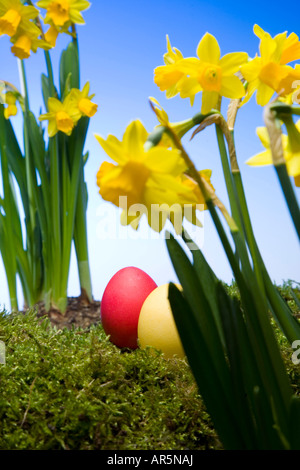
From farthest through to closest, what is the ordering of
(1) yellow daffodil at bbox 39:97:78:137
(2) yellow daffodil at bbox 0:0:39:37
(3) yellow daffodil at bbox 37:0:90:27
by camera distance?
1. (1) yellow daffodil at bbox 39:97:78:137
2. (3) yellow daffodil at bbox 37:0:90:27
3. (2) yellow daffodil at bbox 0:0:39:37

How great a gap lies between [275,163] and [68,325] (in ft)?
6.19

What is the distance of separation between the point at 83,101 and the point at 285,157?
167 cm

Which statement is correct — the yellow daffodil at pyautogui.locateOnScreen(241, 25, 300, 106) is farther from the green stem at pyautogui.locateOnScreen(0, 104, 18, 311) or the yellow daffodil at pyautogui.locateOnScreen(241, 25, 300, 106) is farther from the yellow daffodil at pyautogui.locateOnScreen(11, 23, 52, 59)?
the green stem at pyautogui.locateOnScreen(0, 104, 18, 311)

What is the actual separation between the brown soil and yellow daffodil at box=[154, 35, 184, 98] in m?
1.67

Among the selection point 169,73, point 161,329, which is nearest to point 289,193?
point 169,73

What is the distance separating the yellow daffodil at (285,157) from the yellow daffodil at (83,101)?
1548 mm

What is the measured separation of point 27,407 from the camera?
879 millimetres

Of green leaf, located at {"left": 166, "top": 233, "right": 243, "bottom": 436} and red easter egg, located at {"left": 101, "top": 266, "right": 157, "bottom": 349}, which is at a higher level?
red easter egg, located at {"left": 101, "top": 266, "right": 157, "bottom": 349}

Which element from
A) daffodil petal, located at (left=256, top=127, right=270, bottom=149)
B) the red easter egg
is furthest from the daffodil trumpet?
daffodil petal, located at (left=256, top=127, right=270, bottom=149)

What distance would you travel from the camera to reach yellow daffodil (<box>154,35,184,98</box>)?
2.52 feet
